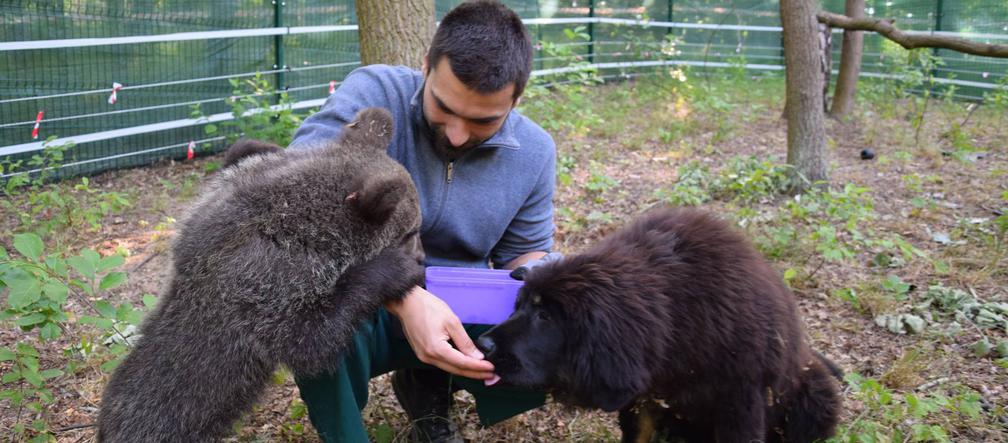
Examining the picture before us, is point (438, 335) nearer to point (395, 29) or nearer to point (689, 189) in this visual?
point (395, 29)

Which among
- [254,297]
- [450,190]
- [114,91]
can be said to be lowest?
[254,297]

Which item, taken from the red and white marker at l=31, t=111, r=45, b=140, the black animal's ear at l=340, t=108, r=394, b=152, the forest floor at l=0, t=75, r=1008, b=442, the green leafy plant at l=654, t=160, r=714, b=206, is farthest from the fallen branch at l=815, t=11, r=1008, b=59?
the red and white marker at l=31, t=111, r=45, b=140

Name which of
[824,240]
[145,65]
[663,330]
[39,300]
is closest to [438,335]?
[663,330]

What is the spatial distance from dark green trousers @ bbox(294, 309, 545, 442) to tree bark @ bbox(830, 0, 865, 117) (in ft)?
32.7

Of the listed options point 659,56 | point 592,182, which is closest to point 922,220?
point 592,182

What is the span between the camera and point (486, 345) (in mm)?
2980

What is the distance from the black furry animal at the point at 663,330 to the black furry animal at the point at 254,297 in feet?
1.83

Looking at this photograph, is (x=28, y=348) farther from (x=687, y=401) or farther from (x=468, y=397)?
(x=687, y=401)

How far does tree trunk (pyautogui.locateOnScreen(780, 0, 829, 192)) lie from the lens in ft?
24.3

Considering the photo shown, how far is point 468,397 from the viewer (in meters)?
4.43

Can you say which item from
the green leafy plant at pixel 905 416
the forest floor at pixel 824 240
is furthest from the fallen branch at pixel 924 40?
the green leafy plant at pixel 905 416

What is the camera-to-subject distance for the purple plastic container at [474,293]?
3250mm

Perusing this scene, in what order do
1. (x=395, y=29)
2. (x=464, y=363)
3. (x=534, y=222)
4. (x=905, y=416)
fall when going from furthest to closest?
(x=395, y=29)
(x=534, y=222)
(x=905, y=416)
(x=464, y=363)

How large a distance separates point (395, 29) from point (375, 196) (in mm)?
2439
